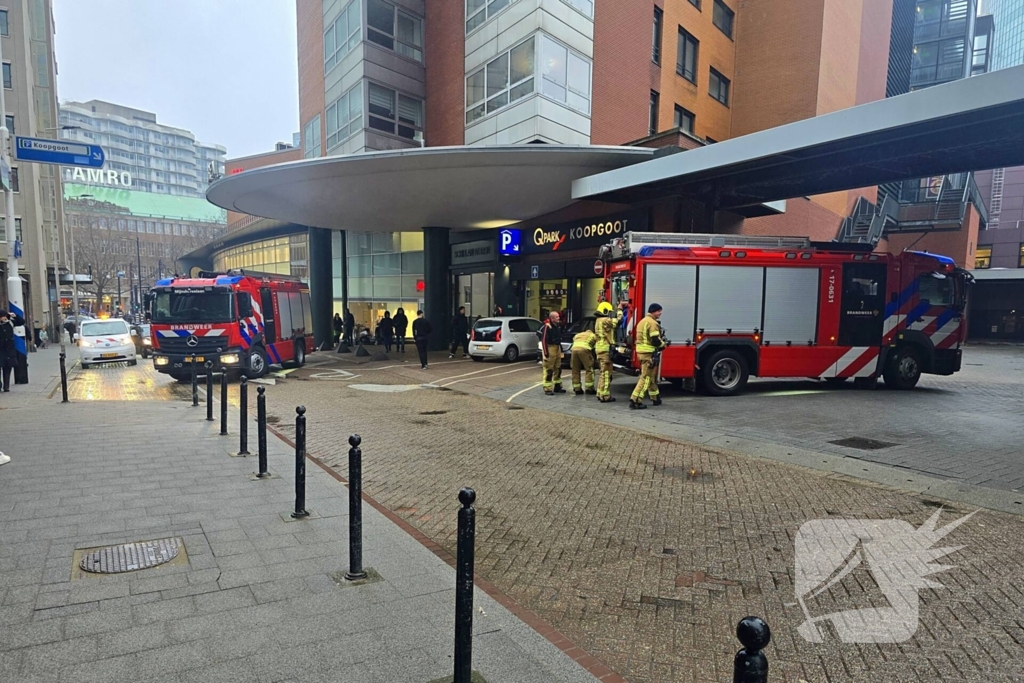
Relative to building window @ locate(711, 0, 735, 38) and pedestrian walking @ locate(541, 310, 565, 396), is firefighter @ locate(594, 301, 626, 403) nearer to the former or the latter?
pedestrian walking @ locate(541, 310, 565, 396)

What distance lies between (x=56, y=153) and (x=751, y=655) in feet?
49.9

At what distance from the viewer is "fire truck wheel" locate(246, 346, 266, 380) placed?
49.8 feet

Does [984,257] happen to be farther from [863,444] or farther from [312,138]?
[863,444]

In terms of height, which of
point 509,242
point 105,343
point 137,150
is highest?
point 137,150

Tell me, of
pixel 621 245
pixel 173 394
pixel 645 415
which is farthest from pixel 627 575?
pixel 173 394

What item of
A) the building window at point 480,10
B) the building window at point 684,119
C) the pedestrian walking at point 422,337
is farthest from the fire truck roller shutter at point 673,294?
the building window at point 684,119

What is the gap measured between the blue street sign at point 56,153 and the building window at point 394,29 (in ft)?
49.4

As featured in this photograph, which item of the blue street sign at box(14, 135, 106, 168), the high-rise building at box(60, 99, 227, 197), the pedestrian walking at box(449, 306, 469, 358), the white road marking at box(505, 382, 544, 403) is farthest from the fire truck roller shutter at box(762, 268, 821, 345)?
the high-rise building at box(60, 99, 227, 197)

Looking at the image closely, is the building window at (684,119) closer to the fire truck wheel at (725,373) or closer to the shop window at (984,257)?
the fire truck wheel at (725,373)

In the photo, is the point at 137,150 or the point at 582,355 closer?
the point at 582,355

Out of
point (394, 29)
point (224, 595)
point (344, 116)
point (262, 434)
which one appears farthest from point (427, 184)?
point (224, 595)

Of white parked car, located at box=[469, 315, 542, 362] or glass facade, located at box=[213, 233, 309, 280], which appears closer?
white parked car, located at box=[469, 315, 542, 362]

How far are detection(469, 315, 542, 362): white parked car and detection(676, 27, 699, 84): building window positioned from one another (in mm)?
13075

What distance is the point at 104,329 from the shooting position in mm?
20031
